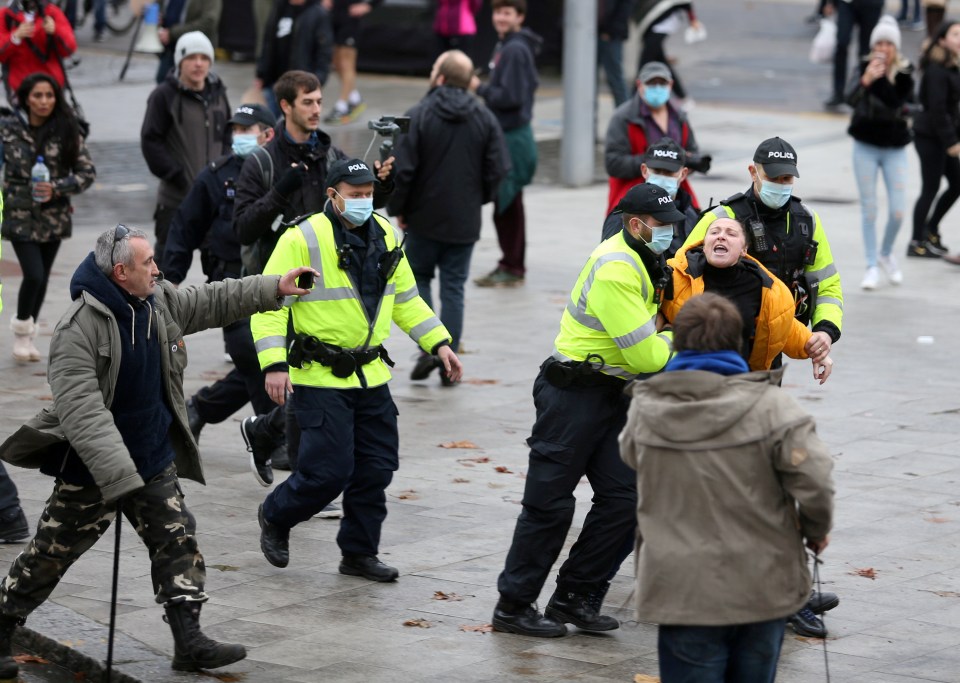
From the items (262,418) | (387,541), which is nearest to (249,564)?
(387,541)

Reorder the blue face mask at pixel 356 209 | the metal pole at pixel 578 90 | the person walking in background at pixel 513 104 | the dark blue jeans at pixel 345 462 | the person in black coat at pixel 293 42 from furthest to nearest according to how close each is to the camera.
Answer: the person in black coat at pixel 293 42 < the metal pole at pixel 578 90 < the person walking in background at pixel 513 104 < the blue face mask at pixel 356 209 < the dark blue jeans at pixel 345 462

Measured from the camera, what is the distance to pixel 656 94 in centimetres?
1157

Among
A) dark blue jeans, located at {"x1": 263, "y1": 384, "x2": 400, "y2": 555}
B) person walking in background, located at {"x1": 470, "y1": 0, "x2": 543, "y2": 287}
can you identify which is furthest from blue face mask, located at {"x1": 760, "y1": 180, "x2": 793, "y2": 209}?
person walking in background, located at {"x1": 470, "y1": 0, "x2": 543, "y2": 287}

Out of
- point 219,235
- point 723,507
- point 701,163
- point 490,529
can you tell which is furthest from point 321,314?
point 701,163

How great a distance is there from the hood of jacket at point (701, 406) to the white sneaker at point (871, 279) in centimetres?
899

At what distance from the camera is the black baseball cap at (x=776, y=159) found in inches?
284

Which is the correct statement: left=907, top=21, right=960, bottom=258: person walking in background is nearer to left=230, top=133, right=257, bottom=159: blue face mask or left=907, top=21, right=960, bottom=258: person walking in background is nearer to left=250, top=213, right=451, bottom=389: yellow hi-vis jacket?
left=230, top=133, right=257, bottom=159: blue face mask

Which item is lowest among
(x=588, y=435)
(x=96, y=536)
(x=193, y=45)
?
(x=96, y=536)

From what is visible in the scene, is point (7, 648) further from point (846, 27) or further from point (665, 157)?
point (846, 27)

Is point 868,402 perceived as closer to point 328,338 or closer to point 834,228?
point 328,338

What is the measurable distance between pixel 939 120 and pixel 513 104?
349cm

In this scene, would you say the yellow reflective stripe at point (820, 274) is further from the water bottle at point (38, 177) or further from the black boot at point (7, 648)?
the water bottle at point (38, 177)

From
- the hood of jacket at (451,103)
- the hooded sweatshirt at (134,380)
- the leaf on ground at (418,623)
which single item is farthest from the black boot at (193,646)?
the hood of jacket at (451,103)

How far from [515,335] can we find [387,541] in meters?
4.50
